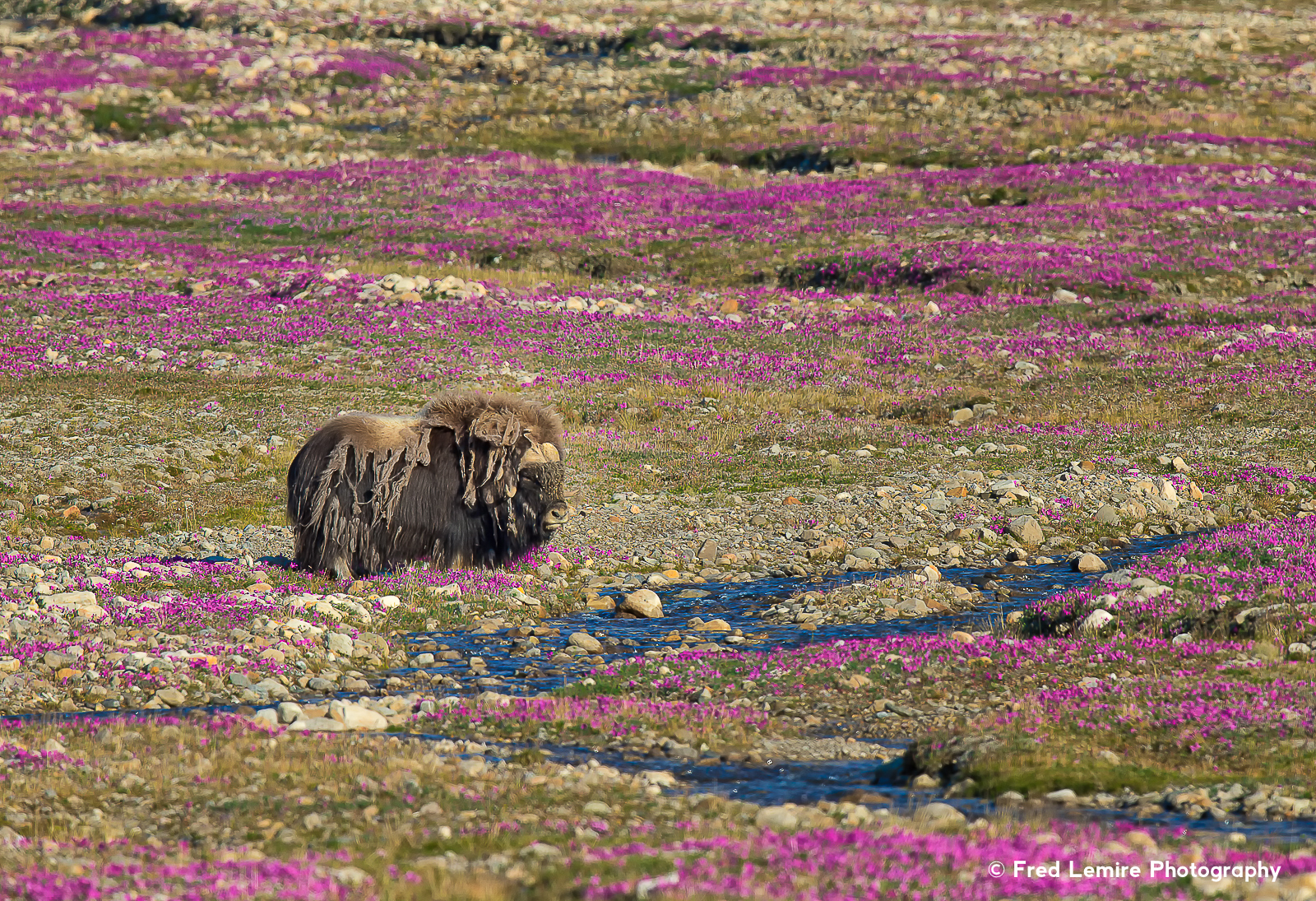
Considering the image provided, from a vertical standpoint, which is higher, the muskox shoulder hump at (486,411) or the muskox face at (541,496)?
the muskox shoulder hump at (486,411)

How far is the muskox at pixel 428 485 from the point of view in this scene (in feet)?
48.6

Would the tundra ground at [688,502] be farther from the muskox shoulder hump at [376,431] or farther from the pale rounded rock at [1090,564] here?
the muskox shoulder hump at [376,431]

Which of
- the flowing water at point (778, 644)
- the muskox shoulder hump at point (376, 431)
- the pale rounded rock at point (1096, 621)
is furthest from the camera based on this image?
the muskox shoulder hump at point (376, 431)

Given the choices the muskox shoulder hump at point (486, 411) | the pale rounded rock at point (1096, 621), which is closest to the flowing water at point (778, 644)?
the pale rounded rock at point (1096, 621)

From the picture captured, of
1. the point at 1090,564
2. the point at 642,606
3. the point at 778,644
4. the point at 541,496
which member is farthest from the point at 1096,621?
the point at 541,496

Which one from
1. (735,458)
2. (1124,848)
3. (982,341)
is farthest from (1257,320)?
(1124,848)

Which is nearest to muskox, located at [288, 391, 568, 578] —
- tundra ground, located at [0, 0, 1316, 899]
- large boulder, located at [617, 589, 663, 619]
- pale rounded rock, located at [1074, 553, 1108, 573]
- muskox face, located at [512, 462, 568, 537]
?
muskox face, located at [512, 462, 568, 537]

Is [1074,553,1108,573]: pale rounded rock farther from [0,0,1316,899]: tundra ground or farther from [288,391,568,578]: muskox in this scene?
[288,391,568,578]: muskox

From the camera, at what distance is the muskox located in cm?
1480

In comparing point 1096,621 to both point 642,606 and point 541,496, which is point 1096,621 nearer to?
point 642,606

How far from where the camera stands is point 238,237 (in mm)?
40281

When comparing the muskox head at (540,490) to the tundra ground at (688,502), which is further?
the muskox head at (540,490)

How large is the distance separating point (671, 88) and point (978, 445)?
163ft

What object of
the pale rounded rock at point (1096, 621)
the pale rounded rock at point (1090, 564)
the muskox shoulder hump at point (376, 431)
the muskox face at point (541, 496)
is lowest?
the pale rounded rock at point (1090, 564)
